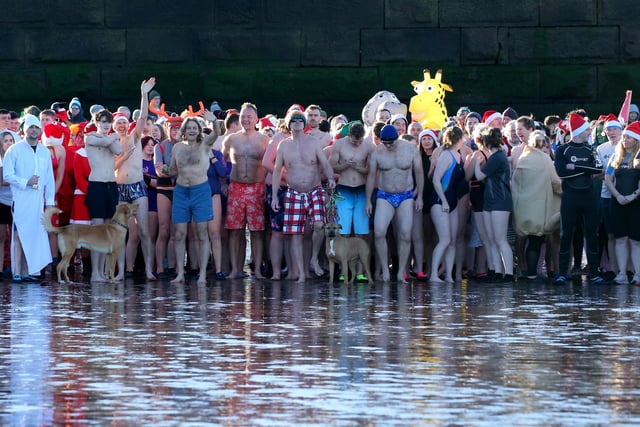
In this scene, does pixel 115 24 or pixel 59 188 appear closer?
pixel 59 188

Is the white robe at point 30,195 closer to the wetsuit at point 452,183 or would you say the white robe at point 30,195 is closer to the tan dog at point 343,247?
the tan dog at point 343,247

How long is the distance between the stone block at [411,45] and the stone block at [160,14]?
95.8 inches

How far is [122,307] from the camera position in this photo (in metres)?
14.3

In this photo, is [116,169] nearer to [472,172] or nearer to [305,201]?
[305,201]

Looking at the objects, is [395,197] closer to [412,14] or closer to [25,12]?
[412,14]

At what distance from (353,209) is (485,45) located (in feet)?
27.1

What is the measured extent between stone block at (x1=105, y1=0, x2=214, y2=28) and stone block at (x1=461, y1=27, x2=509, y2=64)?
3825mm

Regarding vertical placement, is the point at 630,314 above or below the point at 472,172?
below

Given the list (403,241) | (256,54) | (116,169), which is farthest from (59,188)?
(256,54)

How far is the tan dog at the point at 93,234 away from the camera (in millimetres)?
16359

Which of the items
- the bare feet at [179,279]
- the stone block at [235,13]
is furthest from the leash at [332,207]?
the stone block at [235,13]

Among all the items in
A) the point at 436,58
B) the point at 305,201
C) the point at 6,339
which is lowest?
the point at 6,339

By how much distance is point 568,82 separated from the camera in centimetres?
2459

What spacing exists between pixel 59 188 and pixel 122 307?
3365 millimetres
